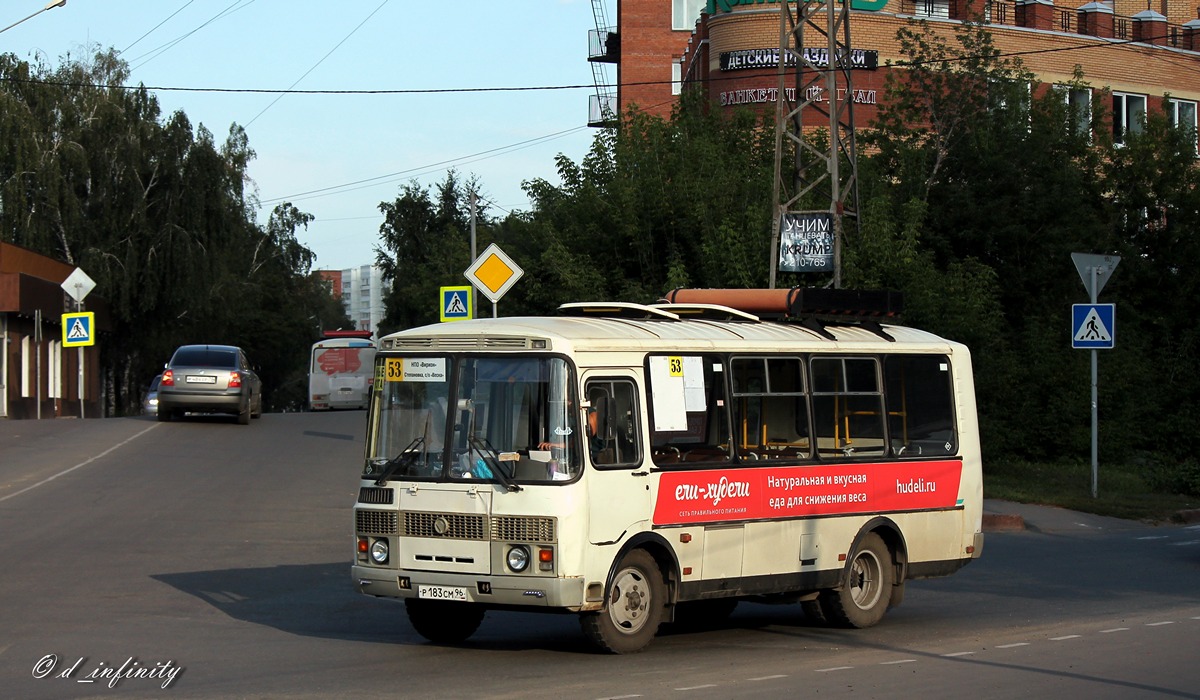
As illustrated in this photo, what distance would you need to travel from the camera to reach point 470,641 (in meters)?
10.8

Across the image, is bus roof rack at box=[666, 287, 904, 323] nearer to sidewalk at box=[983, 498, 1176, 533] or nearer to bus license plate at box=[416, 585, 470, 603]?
bus license plate at box=[416, 585, 470, 603]

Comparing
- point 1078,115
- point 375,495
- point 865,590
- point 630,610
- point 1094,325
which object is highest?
point 1078,115

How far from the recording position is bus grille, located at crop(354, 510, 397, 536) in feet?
33.0

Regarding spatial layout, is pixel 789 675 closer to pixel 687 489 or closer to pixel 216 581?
pixel 687 489

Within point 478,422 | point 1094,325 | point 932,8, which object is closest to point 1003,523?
point 1094,325

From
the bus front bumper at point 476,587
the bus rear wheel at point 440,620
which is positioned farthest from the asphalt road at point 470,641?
the bus front bumper at point 476,587

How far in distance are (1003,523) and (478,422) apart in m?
11.5

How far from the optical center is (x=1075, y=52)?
2074 inches

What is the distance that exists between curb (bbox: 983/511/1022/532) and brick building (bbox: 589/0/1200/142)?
26971mm

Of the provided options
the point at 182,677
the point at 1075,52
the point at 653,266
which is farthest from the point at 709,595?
the point at 1075,52

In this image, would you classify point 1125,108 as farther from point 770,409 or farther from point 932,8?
point 770,409

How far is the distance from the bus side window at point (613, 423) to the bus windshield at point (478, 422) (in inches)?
7.1

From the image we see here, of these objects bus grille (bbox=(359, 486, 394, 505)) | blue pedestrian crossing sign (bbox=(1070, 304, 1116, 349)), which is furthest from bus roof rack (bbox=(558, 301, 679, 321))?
blue pedestrian crossing sign (bbox=(1070, 304, 1116, 349))

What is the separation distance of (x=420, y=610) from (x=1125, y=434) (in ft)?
71.5
